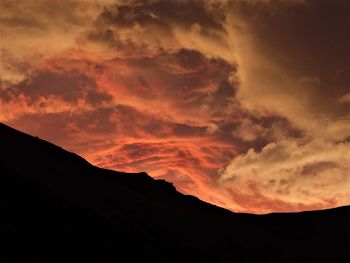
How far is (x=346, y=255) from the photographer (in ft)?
118

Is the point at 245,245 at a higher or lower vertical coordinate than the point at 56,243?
higher

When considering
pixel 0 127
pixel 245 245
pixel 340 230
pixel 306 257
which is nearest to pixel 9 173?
pixel 0 127

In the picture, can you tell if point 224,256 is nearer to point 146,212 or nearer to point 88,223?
point 146,212

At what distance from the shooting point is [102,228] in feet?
90.9

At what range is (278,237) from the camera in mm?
43094

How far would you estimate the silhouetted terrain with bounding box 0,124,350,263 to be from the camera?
25.2 metres

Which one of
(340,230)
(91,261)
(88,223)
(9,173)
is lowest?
(91,261)

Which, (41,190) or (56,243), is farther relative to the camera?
(41,190)

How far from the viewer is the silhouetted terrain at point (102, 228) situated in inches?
990

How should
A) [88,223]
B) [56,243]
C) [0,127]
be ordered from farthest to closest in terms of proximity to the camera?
[0,127]
[88,223]
[56,243]


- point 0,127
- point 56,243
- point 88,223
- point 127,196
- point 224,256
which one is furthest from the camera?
point 0,127

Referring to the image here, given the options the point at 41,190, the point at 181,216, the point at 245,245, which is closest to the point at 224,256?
the point at 245,245

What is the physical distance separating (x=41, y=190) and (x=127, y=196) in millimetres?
8442

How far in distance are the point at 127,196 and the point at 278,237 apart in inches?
614
